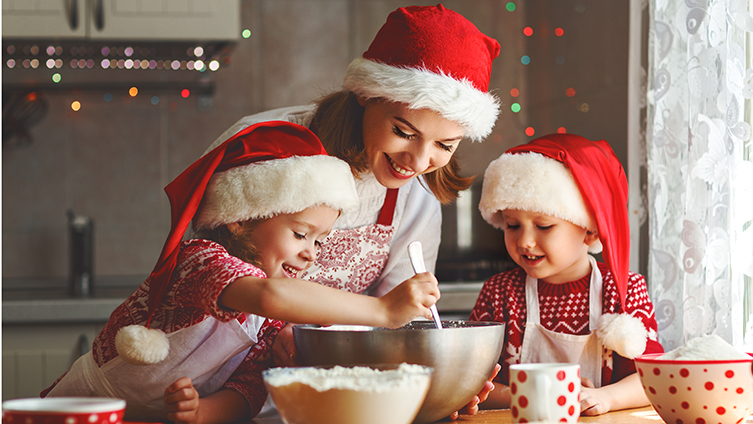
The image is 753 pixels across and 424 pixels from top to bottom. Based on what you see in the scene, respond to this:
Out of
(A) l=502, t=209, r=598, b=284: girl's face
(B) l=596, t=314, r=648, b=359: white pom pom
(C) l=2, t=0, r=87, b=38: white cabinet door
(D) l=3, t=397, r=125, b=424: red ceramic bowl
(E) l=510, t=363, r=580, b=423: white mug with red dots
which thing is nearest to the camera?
(D) l=3, t=397, r=125, b=424: red ceramic bowl

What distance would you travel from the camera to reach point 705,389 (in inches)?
28.8

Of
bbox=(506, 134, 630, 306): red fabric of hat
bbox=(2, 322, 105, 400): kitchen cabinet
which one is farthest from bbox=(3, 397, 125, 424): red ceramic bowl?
bbox=(2, 322, 105, 400): kitchen cabinet

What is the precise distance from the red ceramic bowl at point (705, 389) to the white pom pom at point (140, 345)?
0.62 m

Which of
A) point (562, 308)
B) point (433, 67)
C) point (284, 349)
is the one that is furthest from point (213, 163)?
point (562, 308)

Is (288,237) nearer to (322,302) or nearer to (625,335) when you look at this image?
(322,302)

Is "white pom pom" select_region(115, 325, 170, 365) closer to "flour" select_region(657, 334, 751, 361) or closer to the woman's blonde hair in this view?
the woman's blonde hair

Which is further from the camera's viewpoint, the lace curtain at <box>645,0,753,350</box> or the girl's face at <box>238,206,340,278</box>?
the lace curtain at <box>645,0,753,350</box>

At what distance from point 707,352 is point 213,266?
0.59 m

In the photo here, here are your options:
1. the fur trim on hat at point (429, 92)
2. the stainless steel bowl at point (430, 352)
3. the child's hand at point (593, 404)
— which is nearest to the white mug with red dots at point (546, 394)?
the stainless steel bowl at point (430, 352)

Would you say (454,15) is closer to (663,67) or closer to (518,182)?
(518,182)

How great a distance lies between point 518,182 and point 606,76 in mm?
1271

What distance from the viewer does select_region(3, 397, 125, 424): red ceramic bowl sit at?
545mm

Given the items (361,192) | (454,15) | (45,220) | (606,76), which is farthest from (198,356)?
(45,220)

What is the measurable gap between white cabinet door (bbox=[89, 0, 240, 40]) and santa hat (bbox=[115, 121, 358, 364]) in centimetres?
136
